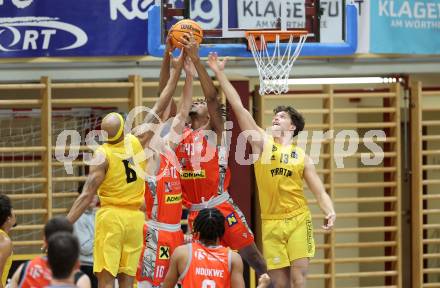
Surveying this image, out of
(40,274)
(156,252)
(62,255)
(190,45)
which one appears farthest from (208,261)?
(190,45)

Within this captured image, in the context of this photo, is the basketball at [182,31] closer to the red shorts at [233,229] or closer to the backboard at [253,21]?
the backboard at [253,21]

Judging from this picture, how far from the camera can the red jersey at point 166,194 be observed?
10.3 m

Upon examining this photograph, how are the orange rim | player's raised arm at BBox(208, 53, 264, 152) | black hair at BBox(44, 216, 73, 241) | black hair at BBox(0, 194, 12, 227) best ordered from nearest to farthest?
black hair at BBox(44, 216, 73, 241), black hair at BBox(0, 194, 12, 227), player's raised arm at BBox(208, 53, 264, 152), the orange rim

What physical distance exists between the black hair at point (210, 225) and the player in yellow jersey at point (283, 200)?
6.80 ft

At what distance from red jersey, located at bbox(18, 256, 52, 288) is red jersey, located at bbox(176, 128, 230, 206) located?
3.77 m

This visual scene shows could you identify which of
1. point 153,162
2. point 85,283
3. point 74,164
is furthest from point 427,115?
point 85,283

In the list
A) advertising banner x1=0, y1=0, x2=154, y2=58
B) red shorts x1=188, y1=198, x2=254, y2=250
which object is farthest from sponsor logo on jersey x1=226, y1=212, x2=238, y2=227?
advertising banner x1=0, y1=0, x2=154, y2=58

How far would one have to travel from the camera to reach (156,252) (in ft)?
33.6

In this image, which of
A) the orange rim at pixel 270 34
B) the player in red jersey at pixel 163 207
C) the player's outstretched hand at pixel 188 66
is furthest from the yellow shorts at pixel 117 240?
the orange rim at pixel 270 34

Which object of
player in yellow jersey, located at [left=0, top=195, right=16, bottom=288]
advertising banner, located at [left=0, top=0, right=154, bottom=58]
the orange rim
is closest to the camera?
player in yellow jersey, located at [left=0, top=195, right=16, bottom=288]

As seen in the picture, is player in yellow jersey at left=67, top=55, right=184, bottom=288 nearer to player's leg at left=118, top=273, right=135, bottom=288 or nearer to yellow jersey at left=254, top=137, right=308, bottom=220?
player's leg at left=118, top=273, right=135, bottom=288

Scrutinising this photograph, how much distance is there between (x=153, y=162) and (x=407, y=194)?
6706mm

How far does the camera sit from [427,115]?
51.9 feet

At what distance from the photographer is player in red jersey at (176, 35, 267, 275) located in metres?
10.5
